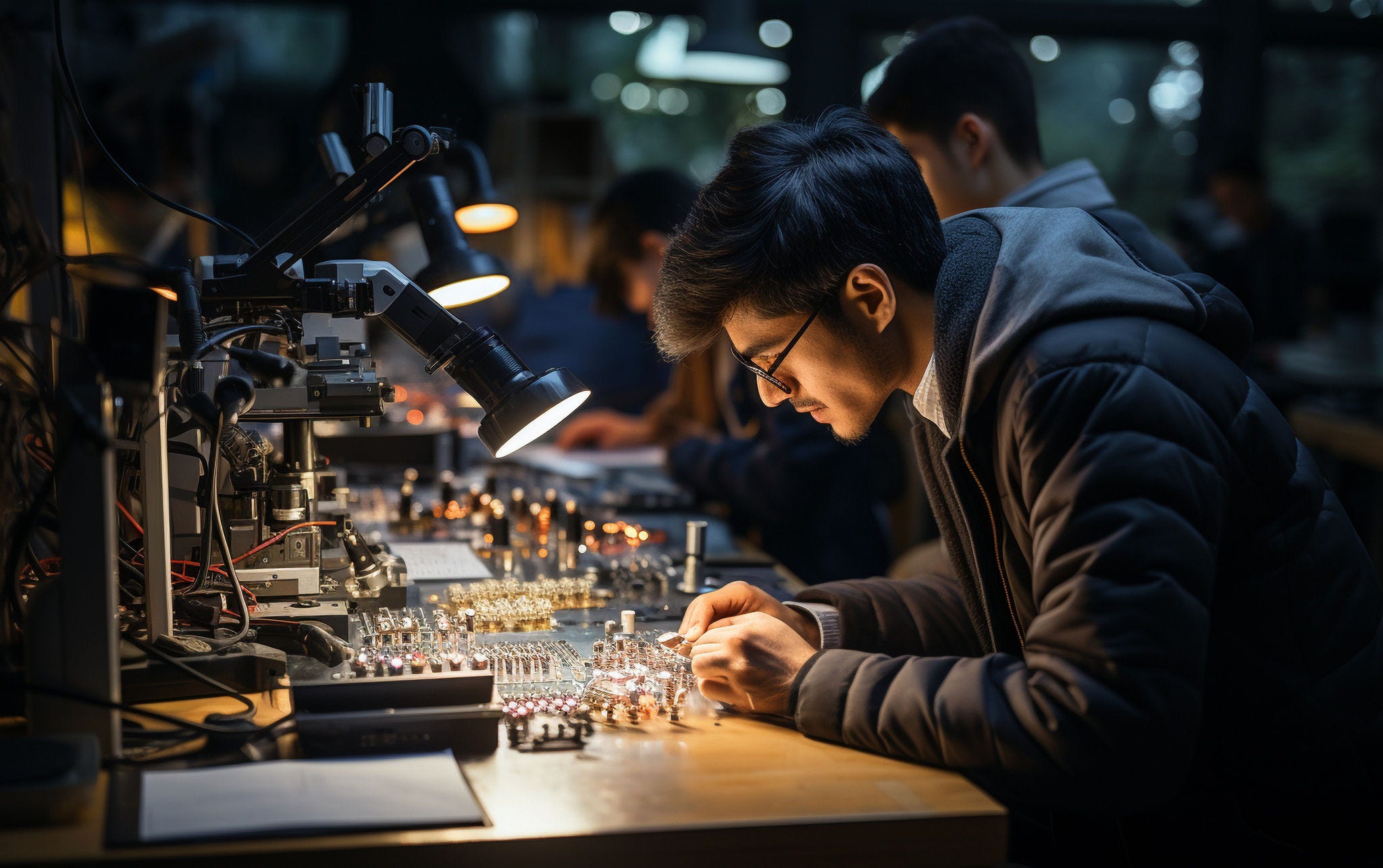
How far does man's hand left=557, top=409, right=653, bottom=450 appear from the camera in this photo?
414cm

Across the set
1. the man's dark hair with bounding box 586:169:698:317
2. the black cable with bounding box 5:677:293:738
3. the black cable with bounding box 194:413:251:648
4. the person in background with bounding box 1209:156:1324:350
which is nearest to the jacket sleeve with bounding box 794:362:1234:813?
the black cable with bounding box 5:677:293:738

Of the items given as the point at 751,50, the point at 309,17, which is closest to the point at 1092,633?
the point at 751,50

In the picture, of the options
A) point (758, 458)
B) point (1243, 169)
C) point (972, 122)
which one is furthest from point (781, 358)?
point (1243, 169)

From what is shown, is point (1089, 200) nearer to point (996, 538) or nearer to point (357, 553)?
point (996, 538)

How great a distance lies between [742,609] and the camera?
1.73 m

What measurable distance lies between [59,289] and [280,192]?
4.47 m

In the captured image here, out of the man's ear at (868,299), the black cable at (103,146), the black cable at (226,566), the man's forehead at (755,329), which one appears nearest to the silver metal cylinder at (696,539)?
the man's forehead at (755,329)

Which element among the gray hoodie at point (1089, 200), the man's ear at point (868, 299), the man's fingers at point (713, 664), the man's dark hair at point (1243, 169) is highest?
the man's dark hair at point (1243, 169)

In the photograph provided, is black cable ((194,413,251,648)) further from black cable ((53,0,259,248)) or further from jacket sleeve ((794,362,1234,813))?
jacket sleeve ((794,362,1234,813))

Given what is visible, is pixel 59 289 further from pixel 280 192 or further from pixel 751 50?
pixel 280 192

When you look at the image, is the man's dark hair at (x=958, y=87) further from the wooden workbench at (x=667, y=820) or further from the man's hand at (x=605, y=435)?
the man's hand at (x=605, y=435)

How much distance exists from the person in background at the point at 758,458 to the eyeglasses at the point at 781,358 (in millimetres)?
853

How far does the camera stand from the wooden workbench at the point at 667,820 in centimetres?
112

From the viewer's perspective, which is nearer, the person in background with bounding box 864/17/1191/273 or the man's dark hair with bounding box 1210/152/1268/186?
the person in background with bounding box 864/17/1191/273
